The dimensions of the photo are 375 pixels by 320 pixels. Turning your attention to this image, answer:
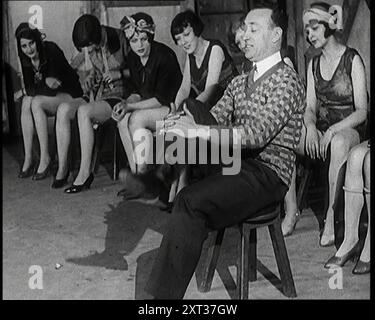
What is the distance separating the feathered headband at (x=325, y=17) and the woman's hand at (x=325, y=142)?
48cm

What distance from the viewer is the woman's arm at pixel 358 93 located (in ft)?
9.59

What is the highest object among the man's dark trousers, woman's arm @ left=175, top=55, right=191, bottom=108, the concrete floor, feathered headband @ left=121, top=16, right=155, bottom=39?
feathered headband @ left=121, top=16, right=155, bottom=39

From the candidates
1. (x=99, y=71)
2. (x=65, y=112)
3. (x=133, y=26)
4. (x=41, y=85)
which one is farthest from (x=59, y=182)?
(x=133, y=26)

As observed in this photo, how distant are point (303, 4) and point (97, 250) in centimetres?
151

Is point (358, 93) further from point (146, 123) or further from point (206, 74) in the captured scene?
point (146, 123)

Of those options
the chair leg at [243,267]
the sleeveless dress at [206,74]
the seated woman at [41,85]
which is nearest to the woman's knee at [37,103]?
the seated woman at [41,85]

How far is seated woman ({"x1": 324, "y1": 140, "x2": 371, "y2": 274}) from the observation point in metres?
2.72

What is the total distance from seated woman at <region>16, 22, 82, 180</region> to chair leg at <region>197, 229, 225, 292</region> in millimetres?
1634

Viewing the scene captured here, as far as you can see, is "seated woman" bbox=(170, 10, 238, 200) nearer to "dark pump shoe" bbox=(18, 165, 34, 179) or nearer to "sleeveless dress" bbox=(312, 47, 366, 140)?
A: "sleeveless dress" bbox=(312, 47, 366, 140)

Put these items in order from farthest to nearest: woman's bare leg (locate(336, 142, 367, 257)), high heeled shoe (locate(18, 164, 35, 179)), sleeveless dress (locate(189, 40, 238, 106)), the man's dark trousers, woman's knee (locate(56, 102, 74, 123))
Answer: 1. high heeled shoe (locate(18, 164, 35, 179))
2. woman's knee (locate(56, 102, 74, 123))
3. sleeveless dress (locate(189, 40, 238, 106))
4. woman's bare leg (locate(336, 142, 367, 257))
5. the man's dark trousers

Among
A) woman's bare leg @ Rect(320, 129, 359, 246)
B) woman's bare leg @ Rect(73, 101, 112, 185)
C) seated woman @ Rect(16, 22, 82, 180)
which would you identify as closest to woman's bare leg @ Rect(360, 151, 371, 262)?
woman's bare leg @ Rect(320, 129, 359, 246)

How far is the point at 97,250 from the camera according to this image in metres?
3.10
